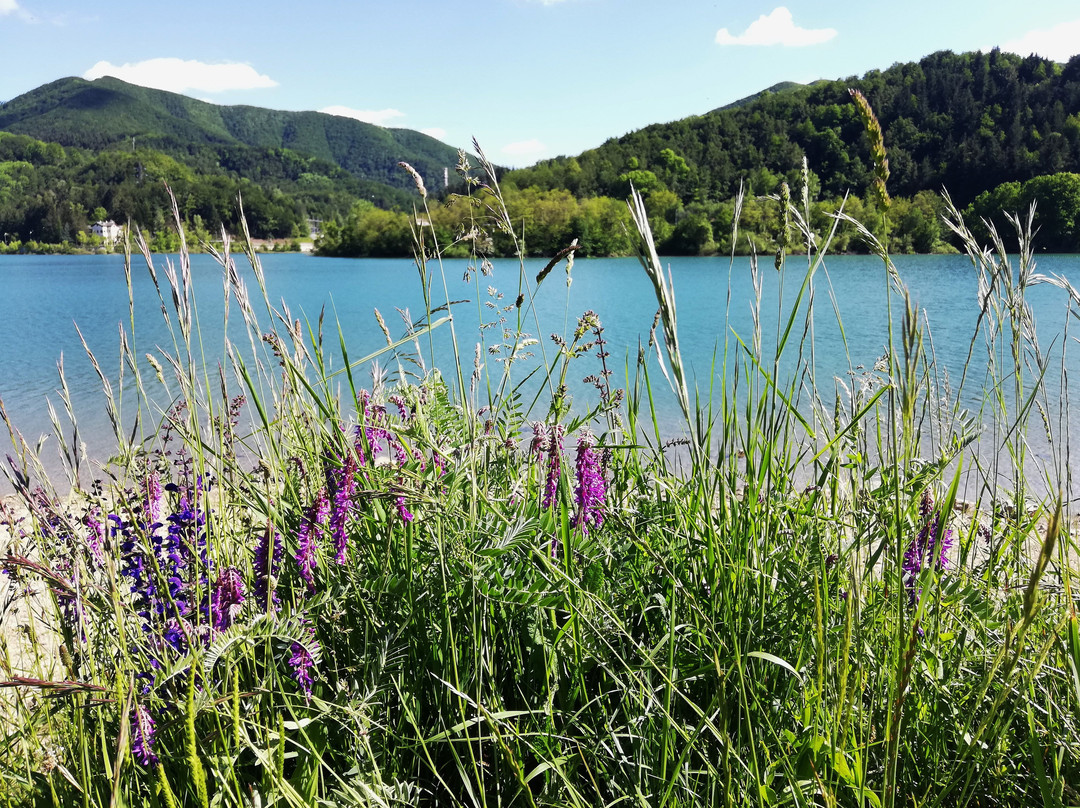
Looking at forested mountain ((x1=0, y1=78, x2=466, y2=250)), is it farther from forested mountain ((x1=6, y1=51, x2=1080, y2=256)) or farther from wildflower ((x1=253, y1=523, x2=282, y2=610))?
wildflower ((x1=253, y1=523, x2=282, y2=610))

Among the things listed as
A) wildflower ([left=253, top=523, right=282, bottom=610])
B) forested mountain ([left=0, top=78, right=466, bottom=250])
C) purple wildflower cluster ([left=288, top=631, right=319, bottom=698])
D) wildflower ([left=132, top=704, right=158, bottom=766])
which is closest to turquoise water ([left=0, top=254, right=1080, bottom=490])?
wildflower ([left=253, top=523, right=282, bottom=610])

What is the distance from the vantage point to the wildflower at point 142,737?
3.82 feet

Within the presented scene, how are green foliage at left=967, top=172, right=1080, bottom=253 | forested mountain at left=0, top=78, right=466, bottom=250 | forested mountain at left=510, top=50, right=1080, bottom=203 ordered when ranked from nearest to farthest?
green foliage at left=967, top=172, right=1080, bottom=253 → forested mountain at left=510, top=50, right=1080, bottom=203 → forested mountain at left=0, top=78, right=466, bottom=250

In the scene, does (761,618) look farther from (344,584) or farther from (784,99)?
(784,99)

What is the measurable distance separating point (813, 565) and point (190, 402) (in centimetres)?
139

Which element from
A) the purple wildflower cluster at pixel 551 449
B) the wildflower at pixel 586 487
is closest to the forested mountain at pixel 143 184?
the purple wildflower cluster at pixel 551 449

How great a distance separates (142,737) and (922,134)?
7715cm

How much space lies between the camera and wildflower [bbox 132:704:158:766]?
117 centimetres

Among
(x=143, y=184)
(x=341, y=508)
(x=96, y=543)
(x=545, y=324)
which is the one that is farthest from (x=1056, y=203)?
(x=143, y=184)

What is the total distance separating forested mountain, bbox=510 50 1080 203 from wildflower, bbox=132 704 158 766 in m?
59.1

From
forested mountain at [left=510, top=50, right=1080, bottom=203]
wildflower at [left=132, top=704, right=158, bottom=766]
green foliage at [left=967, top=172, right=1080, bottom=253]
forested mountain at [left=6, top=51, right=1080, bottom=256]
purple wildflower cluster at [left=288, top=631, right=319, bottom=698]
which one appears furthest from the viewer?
forested mountain at [left=510, top=50, right=1080, bottom=203]

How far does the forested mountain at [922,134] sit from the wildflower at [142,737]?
59120mm

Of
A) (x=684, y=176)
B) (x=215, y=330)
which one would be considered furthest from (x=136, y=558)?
(x=684, y=176)

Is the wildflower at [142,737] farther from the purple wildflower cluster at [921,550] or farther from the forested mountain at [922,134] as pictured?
the forested mountain at [922,134]
